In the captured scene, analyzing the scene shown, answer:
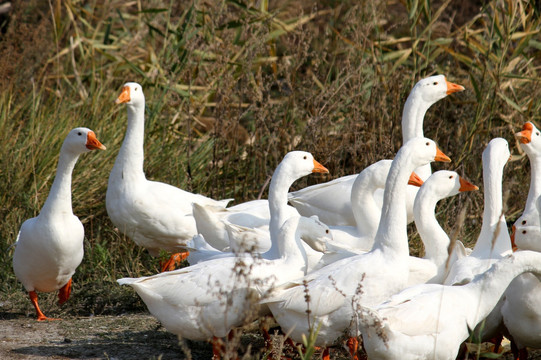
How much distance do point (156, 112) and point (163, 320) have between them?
350 cm

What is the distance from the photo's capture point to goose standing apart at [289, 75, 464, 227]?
22.2 ft

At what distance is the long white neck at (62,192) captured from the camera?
18.5ft

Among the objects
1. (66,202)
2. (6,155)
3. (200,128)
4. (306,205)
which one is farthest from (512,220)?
(6,155)

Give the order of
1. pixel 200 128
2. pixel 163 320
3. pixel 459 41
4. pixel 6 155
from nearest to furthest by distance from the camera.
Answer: pixel 163 320 < pixel 6 155 < pixel 459 41 < pixel 200 128

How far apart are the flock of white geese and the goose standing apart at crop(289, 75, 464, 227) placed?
11 millimetres

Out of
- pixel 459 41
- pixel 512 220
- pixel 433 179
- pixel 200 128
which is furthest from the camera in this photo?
pixel 200 128

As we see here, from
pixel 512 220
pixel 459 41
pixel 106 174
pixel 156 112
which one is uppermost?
pixel 459 41

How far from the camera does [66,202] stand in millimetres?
5699

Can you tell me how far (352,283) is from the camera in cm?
464

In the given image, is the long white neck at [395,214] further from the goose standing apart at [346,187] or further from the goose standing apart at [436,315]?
the goose standing apart at [346,187]

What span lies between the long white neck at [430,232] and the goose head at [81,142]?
234 centimetres

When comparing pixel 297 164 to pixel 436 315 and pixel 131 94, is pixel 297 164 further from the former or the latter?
pixel 436 315

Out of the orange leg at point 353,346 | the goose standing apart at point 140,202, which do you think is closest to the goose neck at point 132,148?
the goose standing apart at point 140,202

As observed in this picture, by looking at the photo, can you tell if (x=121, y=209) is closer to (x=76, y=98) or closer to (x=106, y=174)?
(x=106, y=174)
